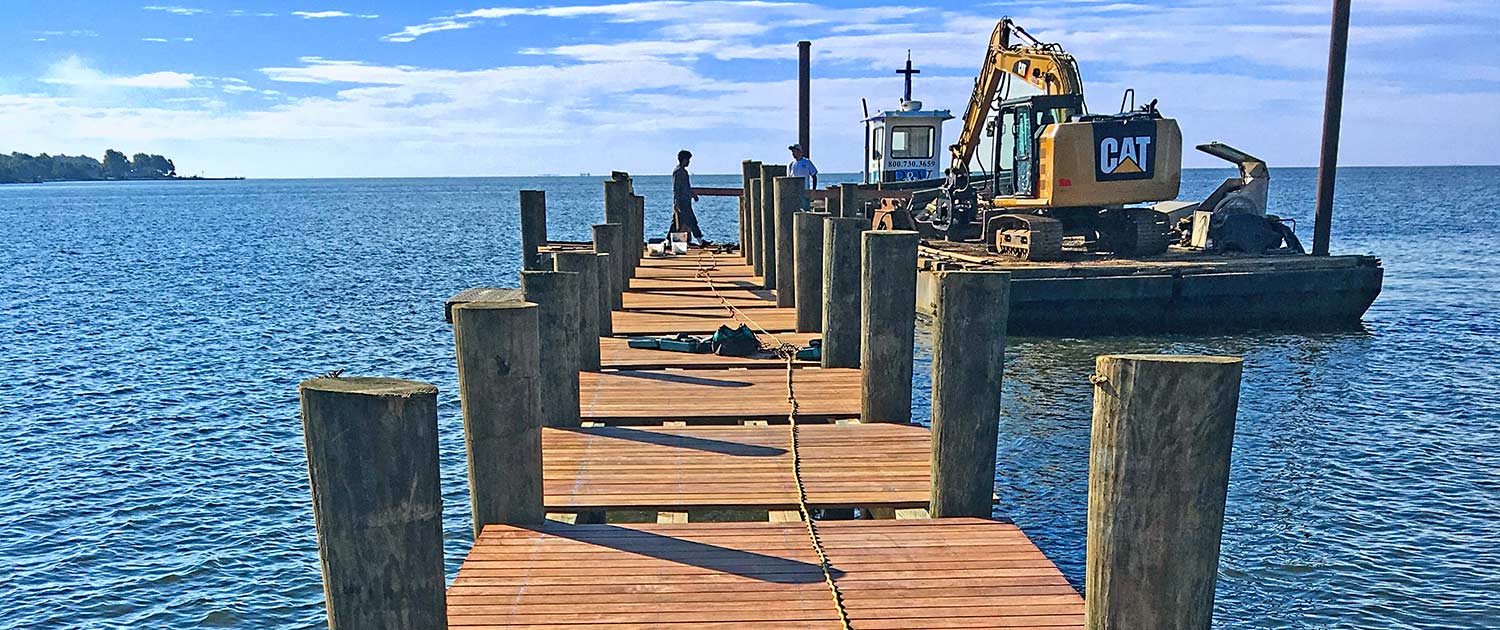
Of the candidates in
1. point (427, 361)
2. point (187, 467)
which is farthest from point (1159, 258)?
point (187, 467)

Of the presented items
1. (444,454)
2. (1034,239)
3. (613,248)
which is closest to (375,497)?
(444,454)

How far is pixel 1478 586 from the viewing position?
8602mm

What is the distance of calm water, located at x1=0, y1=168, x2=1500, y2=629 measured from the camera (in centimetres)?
879

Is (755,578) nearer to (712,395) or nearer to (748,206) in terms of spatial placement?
(712,395)

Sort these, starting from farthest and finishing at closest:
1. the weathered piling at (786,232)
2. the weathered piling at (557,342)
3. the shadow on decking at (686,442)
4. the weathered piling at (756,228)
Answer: the weathered piling at (756,228) < the weathered piling at (786,232) < the weathered piling at (557,342) < the shadow on decking at (686,442)

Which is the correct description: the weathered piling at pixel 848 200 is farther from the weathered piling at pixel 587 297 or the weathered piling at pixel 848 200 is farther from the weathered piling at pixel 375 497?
the weathered piling at pixel 375 497

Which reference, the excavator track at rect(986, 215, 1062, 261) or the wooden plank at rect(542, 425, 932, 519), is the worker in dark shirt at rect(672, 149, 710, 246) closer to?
the excavator track at rect(986, 215, 1062, 261)

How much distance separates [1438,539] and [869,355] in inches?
222

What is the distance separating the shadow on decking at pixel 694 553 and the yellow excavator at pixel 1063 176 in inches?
552

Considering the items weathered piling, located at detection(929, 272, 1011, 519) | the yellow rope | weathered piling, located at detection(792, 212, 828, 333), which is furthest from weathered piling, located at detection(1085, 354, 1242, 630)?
weathered piling, located at detection(792, 212, 828, 333)

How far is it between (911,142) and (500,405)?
23433 mm

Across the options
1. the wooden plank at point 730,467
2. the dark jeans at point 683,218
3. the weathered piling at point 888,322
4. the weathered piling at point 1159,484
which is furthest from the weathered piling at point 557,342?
the dark jeans at point 683,218

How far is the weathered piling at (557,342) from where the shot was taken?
7254mm

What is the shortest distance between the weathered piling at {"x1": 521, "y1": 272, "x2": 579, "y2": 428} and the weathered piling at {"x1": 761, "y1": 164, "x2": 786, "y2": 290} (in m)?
7.66
